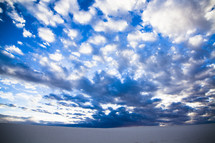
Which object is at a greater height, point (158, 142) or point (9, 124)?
point (9, 124)

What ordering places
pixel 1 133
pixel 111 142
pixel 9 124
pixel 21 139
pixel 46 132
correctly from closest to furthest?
pixel 21 139 → pixel 1 133 → pixel 111 142 → pixel 46 132 → pixel 9 124

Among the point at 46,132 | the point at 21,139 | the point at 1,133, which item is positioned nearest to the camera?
the point at 21,139

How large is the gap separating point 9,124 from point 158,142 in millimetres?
15040

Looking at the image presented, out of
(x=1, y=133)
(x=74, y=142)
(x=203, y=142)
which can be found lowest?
(x=203, y=142)

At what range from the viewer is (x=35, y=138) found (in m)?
7.24

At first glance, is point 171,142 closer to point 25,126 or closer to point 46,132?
point 46,132

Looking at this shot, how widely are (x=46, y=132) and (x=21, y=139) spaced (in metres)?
1.85

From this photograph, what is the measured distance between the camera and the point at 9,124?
914 centimetres

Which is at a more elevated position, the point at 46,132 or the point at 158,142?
the point at 46,132

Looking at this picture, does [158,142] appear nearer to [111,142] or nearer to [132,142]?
[132,142]

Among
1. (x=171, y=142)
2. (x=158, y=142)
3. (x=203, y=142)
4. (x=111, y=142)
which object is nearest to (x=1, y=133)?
(x=111, y=142)

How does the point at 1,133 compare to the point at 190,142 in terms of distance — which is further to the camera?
the point at 190,142

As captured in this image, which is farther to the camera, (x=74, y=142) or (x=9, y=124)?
(x=9, y=124)

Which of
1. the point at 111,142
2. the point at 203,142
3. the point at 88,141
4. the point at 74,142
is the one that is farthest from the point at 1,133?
the point at 203,142
